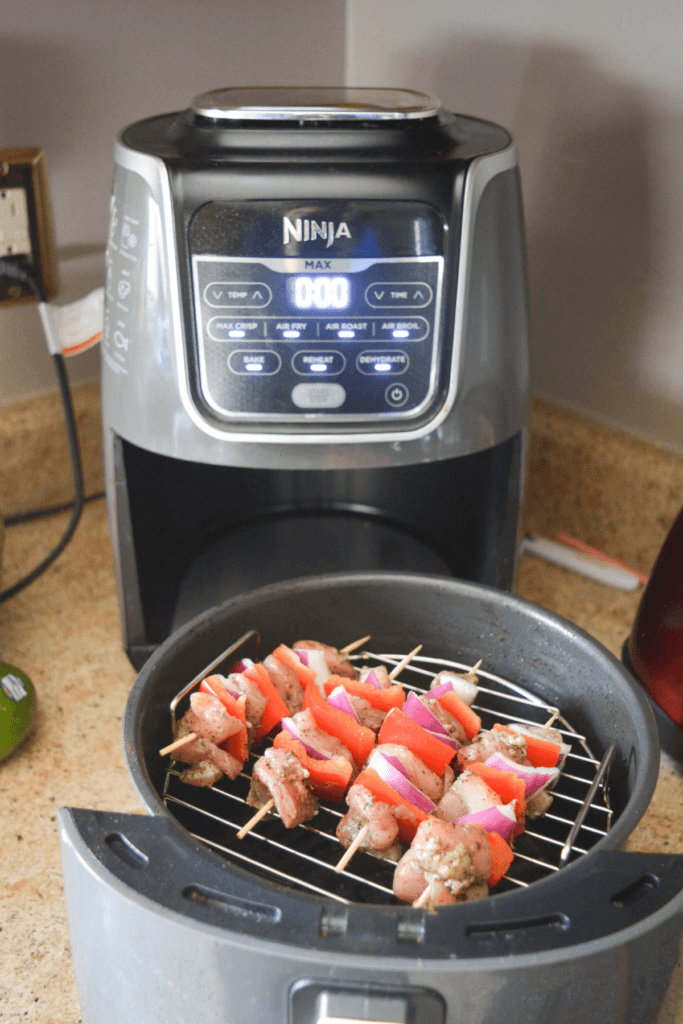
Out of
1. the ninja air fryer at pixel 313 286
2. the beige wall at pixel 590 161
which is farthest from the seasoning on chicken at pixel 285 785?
the beige wall at pixel 590 161

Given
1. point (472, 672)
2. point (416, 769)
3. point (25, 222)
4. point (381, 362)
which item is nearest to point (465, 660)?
point (472, 672)

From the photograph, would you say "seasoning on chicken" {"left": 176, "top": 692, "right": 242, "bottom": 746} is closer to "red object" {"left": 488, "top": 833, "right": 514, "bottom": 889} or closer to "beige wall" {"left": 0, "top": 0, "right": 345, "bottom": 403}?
"red object" {"left": 488, "top": 833, "right": 514, "bottom": 889}

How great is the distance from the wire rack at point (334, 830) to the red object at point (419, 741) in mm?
60

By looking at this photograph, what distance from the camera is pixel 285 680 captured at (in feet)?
2.02

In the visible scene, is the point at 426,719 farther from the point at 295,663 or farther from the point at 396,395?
the point at 396,395

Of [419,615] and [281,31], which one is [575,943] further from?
[281,31]

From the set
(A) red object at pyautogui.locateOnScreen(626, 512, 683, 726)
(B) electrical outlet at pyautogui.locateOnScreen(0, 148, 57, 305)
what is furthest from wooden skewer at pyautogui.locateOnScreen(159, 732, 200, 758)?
(B) electrical outlet at pyautogui.locateOnScreen(0, 148, 57, 305)

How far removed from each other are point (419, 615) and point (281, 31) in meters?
0.73

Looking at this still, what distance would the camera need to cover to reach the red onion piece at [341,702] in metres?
0.59

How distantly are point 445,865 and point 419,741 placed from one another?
10 centimetres

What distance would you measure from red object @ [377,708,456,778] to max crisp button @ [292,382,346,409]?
0.22m

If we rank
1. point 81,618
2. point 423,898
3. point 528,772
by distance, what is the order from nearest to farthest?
point 423,898 < point 528,772 < point 81,618

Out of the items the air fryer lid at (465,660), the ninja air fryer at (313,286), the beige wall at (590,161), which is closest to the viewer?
the air fryer lid at (465,660)

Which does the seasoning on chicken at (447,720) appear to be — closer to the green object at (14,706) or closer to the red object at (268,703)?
the red object at (268,703)
